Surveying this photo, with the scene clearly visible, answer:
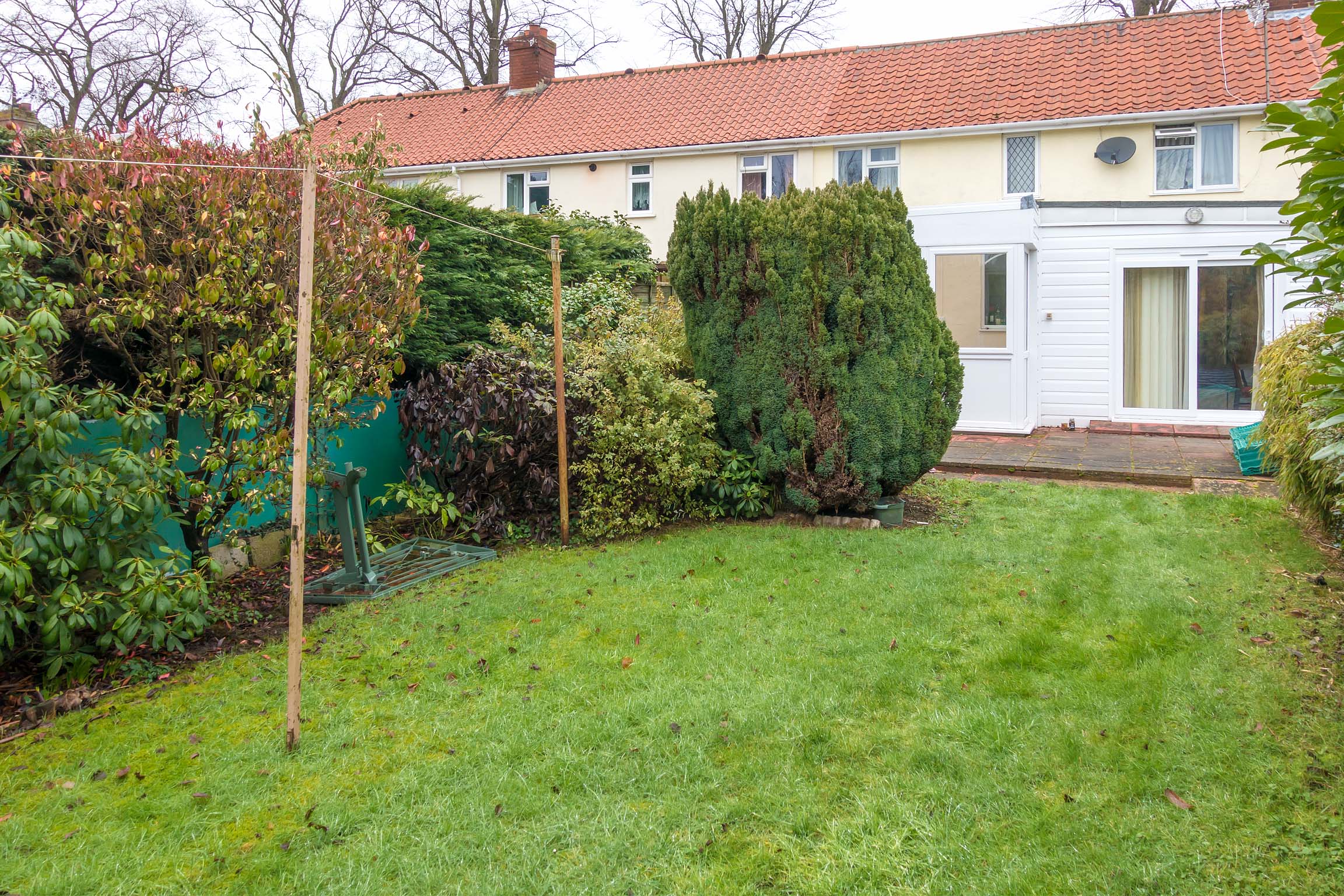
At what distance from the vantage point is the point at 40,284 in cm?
434

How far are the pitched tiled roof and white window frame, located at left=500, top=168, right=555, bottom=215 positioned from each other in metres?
0.41

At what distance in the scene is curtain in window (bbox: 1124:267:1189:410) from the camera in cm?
1356

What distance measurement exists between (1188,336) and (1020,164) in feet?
14.6

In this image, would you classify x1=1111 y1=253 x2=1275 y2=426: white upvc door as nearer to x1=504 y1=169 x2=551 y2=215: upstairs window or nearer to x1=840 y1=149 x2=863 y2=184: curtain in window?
x1=840 y1=149 x2=863 y2=184: curtain in window

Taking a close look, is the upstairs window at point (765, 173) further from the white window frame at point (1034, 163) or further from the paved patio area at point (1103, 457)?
the paved patio area at point (1103, 457)

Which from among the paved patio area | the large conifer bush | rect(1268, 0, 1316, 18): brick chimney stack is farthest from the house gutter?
the large conifer bush

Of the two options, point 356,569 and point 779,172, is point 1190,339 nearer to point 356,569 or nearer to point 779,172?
point 779,172

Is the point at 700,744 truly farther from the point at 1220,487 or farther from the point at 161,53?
the point at 161,53

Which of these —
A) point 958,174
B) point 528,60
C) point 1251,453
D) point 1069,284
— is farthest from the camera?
point 528,60

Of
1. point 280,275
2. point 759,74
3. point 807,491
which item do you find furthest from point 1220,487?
point 759,74

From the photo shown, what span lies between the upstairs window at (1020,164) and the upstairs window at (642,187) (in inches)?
275

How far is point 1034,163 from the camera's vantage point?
52.1ft

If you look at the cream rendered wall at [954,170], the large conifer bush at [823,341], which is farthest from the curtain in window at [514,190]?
the large conifer bush at [823,341]

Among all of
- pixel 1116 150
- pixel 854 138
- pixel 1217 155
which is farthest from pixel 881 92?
pixel 1217 155
